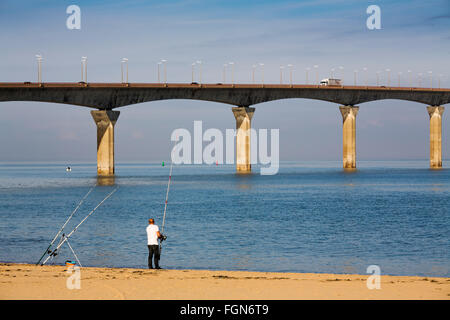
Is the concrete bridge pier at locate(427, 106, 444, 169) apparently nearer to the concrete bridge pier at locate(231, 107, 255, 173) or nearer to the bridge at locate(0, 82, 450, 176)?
the bridge at locate(0, 82, 450, 176)

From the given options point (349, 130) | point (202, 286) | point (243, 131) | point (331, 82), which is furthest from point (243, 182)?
point (202, 286)

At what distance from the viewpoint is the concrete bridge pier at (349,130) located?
124 metres

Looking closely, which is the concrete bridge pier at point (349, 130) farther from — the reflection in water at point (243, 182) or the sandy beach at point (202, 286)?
the sandy beach at point (202, 286)

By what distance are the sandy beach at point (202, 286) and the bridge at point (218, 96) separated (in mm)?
79951

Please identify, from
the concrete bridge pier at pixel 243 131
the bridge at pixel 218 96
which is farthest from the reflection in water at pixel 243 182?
the bridge at pixel 218 96

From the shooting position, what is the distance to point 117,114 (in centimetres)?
10500

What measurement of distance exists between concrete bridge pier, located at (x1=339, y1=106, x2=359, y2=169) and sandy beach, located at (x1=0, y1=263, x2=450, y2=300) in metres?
107

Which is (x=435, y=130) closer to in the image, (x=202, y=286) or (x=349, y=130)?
(x=349, y=130)

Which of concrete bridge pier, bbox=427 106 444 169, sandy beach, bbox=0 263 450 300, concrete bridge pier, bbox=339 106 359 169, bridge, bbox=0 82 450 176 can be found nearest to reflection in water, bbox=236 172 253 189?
bridge, bbox=0 82 450 176

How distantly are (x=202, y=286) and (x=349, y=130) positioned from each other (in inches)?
4414

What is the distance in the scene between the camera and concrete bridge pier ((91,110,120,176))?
10381cm
